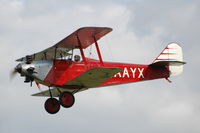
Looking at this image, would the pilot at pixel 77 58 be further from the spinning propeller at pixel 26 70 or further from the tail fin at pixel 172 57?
the tail fin at pixel 172 57

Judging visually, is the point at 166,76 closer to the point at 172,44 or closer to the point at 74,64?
the point at 172,44

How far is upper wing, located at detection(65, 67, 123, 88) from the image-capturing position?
62.3ft

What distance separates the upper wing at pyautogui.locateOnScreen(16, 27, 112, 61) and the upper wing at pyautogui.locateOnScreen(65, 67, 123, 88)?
4.48ft

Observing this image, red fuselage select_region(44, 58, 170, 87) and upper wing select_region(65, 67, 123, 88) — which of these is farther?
red fuselage select_region(44, 58, 170, 87)

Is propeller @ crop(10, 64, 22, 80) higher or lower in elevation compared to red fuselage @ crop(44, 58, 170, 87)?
higher

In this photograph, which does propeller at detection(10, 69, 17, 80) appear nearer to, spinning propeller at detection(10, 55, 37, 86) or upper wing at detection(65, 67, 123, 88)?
spinning propeller at detection(10, 55, 37, 86)

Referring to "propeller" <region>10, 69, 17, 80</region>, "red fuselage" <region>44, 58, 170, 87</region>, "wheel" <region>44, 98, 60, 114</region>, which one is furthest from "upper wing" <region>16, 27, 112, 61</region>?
"wheel" <region>44, 98, 60, 114</region>

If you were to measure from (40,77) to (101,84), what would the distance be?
256 centimetres

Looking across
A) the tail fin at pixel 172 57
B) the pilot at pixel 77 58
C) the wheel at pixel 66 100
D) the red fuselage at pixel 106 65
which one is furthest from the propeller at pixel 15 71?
the tail fin at pixel 172 57

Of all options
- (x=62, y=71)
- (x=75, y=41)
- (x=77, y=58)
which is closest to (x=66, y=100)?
(x=62, y=71)

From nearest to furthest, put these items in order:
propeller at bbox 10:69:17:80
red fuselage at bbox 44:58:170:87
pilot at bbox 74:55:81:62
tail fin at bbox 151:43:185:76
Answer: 1. red fuselage at bbox 44:58:170:87
2. propeller at bbox 10:69:17:80
3. pilot at bbox 74:55:81:62
4. tail fin at bbox 151:43:185:76

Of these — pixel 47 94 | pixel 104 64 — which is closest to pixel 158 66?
pixel 104 64

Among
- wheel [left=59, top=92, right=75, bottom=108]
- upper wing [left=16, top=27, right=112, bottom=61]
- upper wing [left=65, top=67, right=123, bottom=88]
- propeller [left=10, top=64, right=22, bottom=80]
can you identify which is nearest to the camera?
upper wing [left=65, top=67, right=123, bottom=88]

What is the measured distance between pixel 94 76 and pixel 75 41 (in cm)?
186
